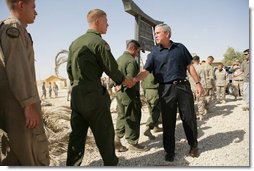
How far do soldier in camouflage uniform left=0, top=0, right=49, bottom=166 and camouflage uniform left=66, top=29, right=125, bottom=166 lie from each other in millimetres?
496

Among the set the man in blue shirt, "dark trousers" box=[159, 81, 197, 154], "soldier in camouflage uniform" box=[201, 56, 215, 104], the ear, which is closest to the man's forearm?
the man in blue shirt

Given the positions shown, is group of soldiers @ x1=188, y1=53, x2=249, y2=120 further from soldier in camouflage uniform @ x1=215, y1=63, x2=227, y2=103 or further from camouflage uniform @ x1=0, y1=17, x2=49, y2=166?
camouflage uniform @ x1=0, y1=17, x2=49, y2=166

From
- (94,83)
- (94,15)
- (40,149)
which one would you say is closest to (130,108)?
(94,83)

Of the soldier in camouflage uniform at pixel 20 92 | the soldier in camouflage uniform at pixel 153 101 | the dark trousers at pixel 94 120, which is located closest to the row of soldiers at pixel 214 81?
the soldier in camouflage uniform at pixel 153 101

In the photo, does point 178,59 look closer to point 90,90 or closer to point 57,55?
point 90,90

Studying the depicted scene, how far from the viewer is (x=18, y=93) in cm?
211

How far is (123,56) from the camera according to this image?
4.02 meters

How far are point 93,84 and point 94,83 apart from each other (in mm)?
15

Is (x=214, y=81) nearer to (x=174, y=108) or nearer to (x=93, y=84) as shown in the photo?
(x=174, y=108)

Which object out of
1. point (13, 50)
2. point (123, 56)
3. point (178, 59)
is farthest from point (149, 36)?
point (13, 50)

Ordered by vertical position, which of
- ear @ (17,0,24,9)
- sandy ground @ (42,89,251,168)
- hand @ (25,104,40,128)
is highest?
ear @ (17,0,24,9)

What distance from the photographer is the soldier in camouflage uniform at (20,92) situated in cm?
210

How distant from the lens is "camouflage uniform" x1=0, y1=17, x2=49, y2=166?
2092mm

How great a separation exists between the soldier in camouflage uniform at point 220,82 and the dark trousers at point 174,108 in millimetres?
4401
